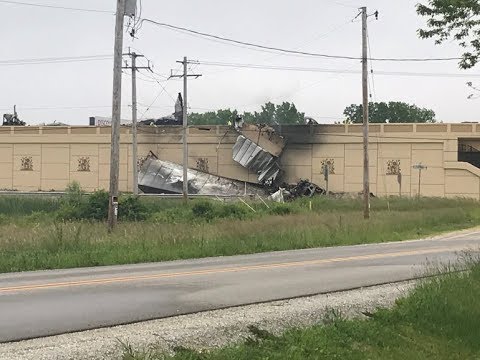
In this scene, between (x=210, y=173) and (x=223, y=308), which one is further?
(x=210, y=173)

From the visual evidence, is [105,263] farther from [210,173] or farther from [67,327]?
[210,173]

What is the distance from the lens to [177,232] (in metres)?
21.8

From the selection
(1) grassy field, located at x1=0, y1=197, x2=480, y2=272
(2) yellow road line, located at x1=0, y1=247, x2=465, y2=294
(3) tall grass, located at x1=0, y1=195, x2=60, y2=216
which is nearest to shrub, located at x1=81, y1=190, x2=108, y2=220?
(1) grassy field, located at x1=0, y1=197, x2=480, y2=272

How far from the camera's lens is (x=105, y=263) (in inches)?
616

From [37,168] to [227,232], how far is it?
50.1m

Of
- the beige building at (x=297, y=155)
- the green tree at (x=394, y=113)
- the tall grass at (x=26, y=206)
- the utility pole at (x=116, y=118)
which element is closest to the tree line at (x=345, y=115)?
the green tree at (x=394, y=113)

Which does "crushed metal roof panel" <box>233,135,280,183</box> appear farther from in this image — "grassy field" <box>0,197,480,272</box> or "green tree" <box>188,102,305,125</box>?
"green tree" <box>188,102,305,125</box>

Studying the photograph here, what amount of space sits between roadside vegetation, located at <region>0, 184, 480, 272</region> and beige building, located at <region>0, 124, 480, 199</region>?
13735 millimetres

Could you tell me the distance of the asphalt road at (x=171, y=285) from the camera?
8.40 m

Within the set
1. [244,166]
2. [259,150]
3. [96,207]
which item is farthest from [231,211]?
[244,166]

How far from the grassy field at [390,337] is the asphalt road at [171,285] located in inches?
88.9

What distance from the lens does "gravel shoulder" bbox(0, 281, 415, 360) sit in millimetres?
6574

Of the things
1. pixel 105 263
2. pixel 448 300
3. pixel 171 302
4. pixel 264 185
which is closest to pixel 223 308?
pixel 171 302

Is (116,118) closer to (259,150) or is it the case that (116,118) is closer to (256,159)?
(259,150)
